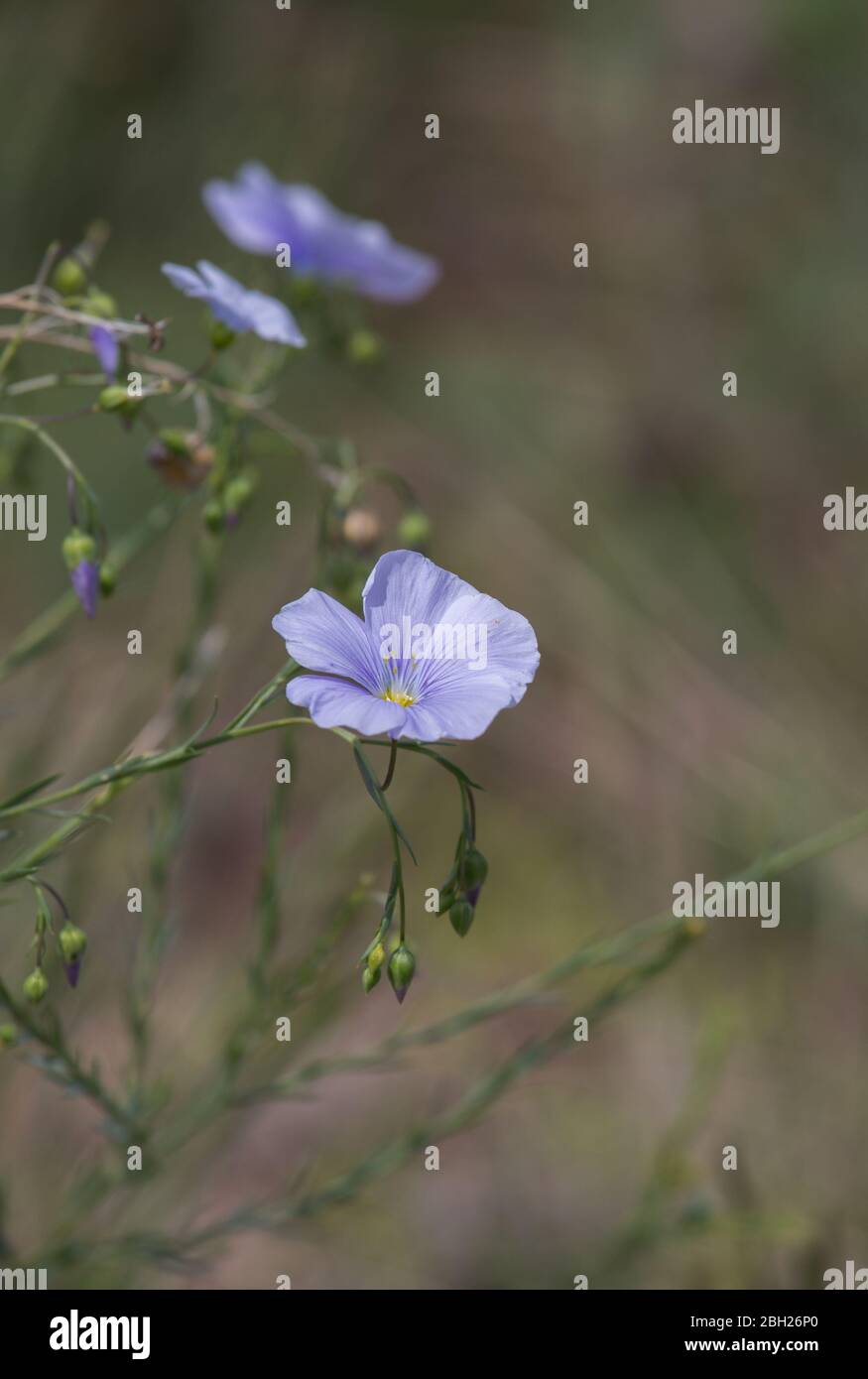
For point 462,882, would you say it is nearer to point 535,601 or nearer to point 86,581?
point 86,581

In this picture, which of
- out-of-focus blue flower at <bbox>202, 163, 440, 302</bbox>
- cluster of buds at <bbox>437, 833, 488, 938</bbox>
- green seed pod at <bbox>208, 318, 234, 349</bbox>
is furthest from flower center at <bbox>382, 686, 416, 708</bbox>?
out-of-focus blue flower at <bbox>202, 163, 440, 302</bbox>

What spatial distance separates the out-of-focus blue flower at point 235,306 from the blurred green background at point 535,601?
67 centimetres

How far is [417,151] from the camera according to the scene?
5.93m

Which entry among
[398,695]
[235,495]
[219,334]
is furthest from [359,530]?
[398,695]

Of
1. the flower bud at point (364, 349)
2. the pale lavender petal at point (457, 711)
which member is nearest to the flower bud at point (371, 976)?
the pale lavender petal at point (457, 711)

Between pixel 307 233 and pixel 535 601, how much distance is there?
8.84 ft

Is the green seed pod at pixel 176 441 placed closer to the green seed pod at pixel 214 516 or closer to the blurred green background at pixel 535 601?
the green seed pod at pixel 214 516

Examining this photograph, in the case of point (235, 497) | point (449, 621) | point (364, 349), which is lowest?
point (449, 621)

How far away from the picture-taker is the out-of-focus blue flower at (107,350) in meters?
1.38

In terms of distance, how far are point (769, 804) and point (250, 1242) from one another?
78.2 inches

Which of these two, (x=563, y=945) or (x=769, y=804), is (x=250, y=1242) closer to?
(x=563, y=945)

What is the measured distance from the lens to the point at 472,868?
122 cm

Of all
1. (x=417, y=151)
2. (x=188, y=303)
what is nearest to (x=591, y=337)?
(x=417, y=151)

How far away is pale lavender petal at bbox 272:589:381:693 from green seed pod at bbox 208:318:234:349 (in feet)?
1.32
